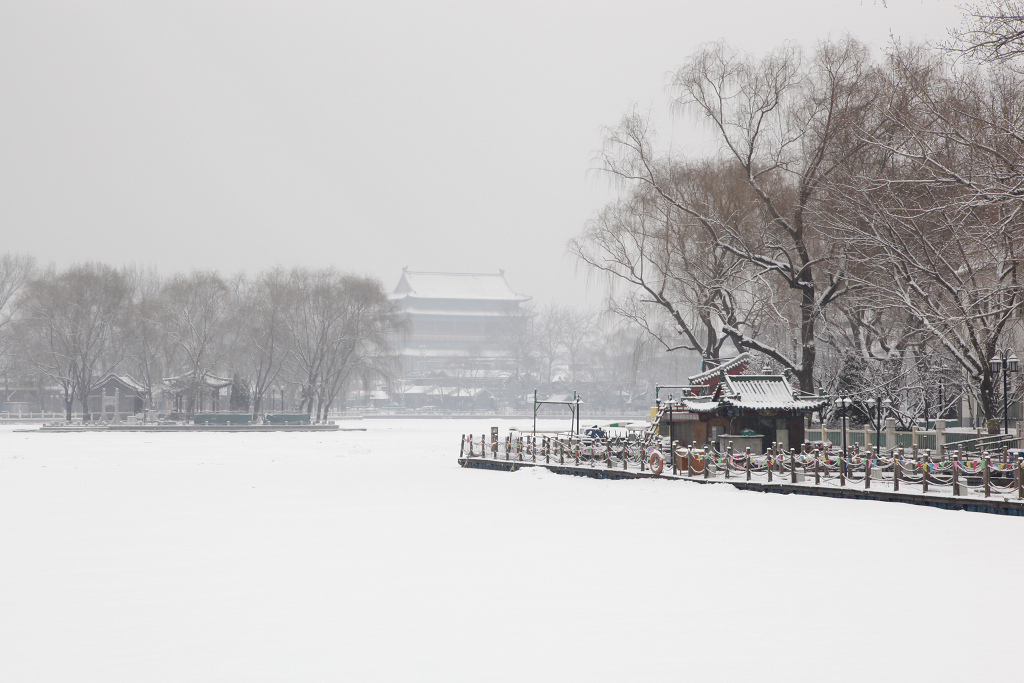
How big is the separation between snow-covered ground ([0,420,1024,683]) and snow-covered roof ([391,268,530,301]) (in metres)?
107

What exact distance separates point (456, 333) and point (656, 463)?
101 m

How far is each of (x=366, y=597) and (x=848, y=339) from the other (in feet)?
91.2

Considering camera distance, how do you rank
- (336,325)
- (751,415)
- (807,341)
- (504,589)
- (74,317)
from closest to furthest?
(504,589)
(751,415)
(807,341)
(74,317)
(336,325)

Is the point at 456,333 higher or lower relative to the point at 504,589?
higher

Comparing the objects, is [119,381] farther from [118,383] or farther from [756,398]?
[756,398]

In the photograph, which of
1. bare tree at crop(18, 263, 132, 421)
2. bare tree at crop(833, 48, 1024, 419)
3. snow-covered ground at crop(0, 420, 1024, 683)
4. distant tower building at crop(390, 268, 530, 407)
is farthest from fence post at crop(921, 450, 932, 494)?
distant tower building at crop(390, 268, 530, 407)

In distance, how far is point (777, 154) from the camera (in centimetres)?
2908

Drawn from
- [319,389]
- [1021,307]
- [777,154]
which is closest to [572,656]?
[1021,307]

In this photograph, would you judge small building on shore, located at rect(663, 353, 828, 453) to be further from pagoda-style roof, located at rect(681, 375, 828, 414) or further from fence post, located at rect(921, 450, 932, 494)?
fence post, located at rect(921, 450, 932, 494)

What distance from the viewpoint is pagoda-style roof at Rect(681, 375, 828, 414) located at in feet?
84.1

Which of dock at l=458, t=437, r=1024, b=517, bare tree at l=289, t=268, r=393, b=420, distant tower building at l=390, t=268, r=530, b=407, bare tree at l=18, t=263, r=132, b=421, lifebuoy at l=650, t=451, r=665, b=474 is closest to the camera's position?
dock at l=458, t=437, r=1024, b=517

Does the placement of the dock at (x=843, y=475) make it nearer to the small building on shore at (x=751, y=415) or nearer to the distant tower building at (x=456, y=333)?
A: the small building on shore at (x=751, y=415)

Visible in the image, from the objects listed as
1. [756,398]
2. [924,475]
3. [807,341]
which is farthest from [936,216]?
[924,475]

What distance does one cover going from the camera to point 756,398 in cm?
2597
